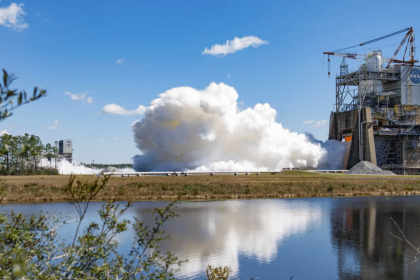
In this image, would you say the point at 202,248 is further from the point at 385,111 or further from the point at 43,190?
the point at 385,111

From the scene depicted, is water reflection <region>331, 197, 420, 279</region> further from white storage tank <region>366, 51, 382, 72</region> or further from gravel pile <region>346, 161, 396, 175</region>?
white storage tank <region>366, 51, 382, 72</region>

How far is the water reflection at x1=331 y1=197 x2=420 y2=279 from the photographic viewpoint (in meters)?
17.7

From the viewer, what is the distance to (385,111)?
8944 cm

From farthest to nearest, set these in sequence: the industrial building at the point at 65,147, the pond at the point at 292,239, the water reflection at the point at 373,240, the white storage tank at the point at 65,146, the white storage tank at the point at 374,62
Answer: the white storage tank at the point at 65,146
the industrial building at the point at 65,147
the white storage tank at the point at 374,62
the pond at the point at 292,239
the water reflection at the point at 373,240

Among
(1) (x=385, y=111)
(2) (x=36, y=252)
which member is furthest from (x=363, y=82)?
(2) (x=36, y=252)

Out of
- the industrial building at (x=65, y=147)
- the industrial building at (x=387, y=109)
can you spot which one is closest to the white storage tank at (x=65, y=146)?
the industrial building at (x=65, y=147)

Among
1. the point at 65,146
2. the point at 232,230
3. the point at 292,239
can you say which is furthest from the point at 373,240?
the point at 65,146

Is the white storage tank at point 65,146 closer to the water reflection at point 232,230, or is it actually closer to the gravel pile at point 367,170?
the gravel pile at point 367,170

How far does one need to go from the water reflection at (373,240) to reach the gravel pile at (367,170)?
3652cm

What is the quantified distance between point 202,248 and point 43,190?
27.5m

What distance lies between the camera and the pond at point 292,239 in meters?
18.0

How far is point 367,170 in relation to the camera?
A: 76.4 m

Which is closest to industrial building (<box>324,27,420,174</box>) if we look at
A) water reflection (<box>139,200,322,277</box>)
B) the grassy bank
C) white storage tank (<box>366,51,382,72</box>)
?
white storage tank (<box>366,51,382,72</box>)

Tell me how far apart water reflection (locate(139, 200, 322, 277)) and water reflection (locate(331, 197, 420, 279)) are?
254 centimetres
